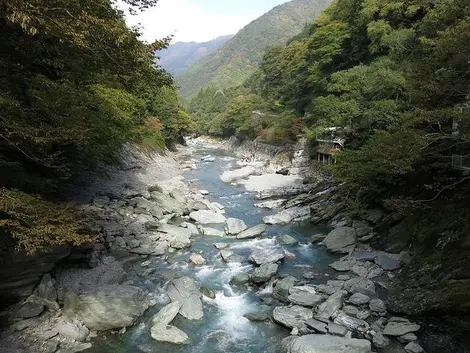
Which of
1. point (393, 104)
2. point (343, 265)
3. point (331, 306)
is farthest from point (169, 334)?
point (393, 104)

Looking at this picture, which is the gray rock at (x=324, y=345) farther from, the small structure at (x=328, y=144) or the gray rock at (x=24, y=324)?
the small structure at (x=328, y=144)

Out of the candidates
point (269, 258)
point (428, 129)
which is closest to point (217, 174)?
point (269, 258)

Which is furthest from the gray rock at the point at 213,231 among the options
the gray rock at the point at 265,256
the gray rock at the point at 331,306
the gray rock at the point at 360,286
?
the gray rock at the point at 331,306

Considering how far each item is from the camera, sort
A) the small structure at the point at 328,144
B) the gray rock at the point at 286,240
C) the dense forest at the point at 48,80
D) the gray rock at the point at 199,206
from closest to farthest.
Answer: the dense forest at the point at 48,80, the gray rock at the point at 286,240, the gray rock at the point at 199,206, the small structure at the point at 328,144

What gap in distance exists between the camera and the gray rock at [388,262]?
12203 mm

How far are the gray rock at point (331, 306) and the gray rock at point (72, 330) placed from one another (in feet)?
20.7

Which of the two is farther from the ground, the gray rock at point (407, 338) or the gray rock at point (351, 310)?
the gray rock at point (351, 310)

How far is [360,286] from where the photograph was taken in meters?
11.1

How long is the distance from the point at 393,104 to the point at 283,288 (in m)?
11.8

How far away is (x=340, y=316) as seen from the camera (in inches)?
373

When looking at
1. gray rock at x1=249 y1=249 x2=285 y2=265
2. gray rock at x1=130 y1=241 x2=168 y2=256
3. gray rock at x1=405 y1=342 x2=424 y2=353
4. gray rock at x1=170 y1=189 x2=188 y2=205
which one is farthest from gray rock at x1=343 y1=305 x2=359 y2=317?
gray rock at x1=170 y1=189 x2=188 y2=205

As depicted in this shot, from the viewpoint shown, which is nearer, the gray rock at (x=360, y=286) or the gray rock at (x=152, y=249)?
the gray rock at (x=360, y=286)

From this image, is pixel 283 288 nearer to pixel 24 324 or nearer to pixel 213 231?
pixel 213 231

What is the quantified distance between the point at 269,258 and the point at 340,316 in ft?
14.6
